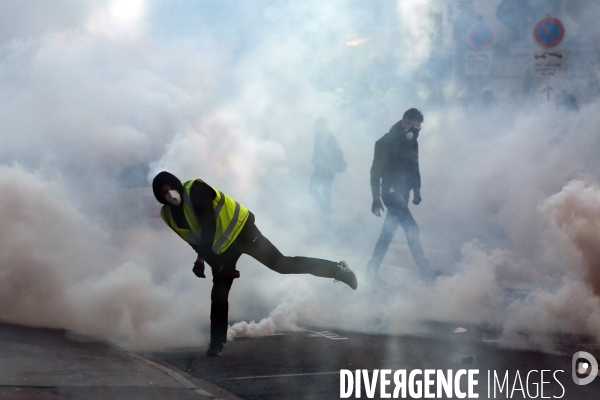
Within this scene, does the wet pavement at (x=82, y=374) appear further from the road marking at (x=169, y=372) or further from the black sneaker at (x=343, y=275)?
the black sneaker at (x=343, y=275)

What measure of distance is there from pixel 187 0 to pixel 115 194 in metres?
2.52

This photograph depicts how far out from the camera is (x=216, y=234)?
4.85 metres

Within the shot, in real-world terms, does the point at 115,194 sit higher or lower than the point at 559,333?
higher

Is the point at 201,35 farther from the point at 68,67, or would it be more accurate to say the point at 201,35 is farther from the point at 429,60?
the point at 429,60

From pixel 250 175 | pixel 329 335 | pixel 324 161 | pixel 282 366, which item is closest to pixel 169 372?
pixel 282 366

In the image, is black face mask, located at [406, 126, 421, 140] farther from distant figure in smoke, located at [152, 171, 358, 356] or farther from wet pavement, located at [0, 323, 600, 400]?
distant figure in smoke, located at [152, 171, 358, 356]

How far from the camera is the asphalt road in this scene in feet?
14.3

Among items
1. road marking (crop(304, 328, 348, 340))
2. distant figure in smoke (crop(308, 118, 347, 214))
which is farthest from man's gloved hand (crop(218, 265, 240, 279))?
distant figure in smoke (crop(308, 118, 347, 214))

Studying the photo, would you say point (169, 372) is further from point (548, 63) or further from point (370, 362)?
point (548, 63)

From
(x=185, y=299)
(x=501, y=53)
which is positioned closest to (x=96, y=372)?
(x=185, y=299)

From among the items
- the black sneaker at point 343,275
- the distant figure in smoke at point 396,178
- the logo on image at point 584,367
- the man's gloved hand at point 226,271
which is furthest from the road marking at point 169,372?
the distant figure in smoke at point 396,178

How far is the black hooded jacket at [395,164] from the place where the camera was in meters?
8.15

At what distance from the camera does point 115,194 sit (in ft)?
25.0

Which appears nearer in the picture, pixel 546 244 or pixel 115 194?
pixel 546 244
